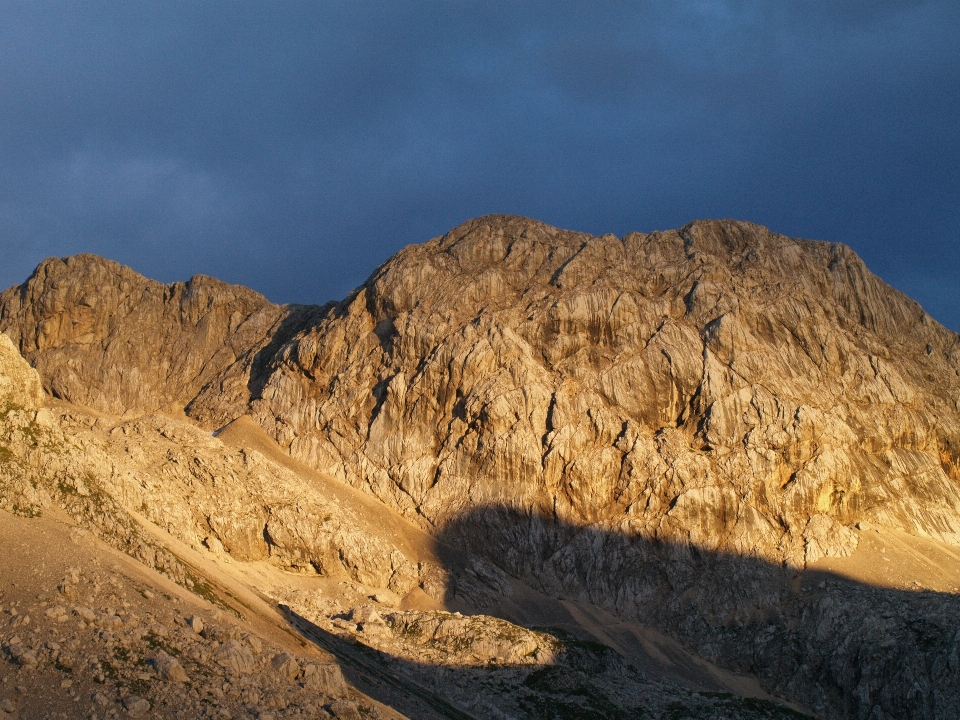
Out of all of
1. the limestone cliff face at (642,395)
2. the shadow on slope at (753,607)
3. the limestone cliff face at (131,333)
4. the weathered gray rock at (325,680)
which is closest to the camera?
the weathered gray rock at (325,680)

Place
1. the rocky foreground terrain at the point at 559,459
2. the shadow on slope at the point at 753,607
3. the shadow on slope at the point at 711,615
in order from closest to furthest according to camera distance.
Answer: the shadow on slope at the point at 711,615 < the rocky foreground terrain at the point at 559,459 < the shadow on slope at the point at 753,607

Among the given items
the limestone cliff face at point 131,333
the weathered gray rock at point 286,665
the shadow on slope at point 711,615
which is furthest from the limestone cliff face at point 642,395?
the weathered gray rock at point 286,665

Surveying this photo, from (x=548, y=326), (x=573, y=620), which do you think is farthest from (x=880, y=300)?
(x=573, y=620)

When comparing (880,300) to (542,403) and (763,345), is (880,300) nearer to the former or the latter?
(763,345)

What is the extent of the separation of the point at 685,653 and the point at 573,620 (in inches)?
392

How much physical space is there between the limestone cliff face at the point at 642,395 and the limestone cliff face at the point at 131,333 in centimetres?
1222

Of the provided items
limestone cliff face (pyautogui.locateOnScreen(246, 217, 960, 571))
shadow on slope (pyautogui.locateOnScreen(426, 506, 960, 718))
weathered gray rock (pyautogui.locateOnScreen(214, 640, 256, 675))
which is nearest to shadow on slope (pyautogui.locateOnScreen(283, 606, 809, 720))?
shadow on slope (pyautogui.locateOnScreen(426, 506, 960, 718))

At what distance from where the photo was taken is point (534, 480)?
93312mm

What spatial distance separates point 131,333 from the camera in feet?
381

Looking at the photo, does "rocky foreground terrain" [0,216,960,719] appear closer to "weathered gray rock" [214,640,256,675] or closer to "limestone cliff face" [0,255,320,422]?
"limestone cliff face" [0,255,320,422]

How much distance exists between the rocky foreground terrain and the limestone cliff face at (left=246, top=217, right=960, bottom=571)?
0.32 m

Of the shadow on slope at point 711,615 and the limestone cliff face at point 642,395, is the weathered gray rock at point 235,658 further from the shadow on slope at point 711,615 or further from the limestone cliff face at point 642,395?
the limestone cliff face at point 642,395

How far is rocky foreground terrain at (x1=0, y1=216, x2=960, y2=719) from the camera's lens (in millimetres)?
69500

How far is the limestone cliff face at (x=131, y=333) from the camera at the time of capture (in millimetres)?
108500
